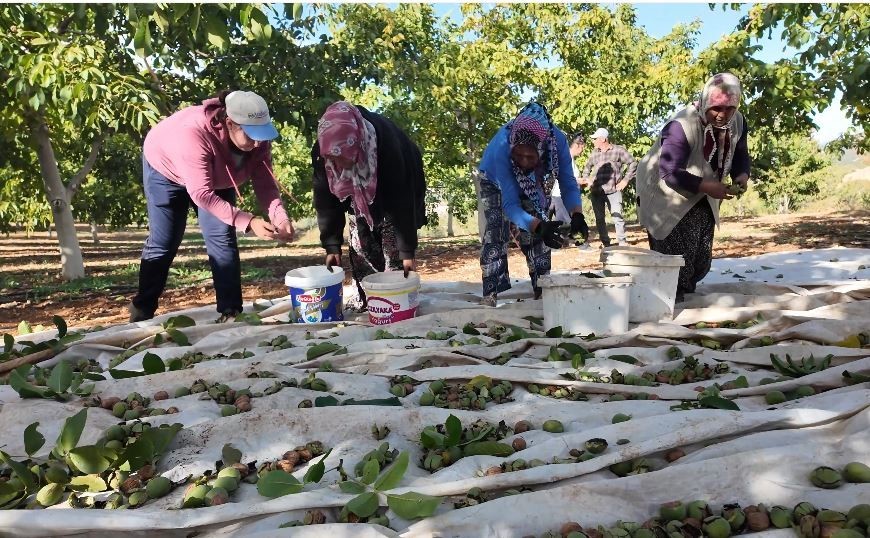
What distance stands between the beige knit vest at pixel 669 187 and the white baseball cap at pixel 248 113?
7.99 ft

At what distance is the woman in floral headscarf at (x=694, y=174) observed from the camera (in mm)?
3686

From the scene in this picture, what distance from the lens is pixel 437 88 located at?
11.6 metres

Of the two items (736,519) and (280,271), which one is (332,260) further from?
(280,271)

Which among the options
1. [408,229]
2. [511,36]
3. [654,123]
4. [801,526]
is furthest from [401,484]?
[654,123]

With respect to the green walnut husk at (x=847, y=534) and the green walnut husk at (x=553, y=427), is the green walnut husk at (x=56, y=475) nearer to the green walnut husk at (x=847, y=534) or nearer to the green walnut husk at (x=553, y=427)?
the green walnut husk at (x=553, y=427)

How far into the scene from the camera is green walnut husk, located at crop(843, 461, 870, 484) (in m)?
1.55

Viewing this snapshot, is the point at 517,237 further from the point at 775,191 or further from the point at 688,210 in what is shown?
the point at 775,191

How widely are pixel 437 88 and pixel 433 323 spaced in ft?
28.6

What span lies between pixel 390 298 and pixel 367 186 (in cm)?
68

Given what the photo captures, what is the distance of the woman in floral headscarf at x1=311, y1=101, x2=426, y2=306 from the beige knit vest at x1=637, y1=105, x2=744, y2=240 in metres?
1.51

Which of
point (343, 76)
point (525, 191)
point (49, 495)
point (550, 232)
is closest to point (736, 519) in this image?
point (49, 495)

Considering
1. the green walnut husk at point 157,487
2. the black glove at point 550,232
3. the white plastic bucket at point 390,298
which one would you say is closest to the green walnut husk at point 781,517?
the green walnut husk at point 157,487

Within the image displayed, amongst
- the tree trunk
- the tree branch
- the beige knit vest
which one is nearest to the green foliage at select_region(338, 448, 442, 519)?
the beige knit vest

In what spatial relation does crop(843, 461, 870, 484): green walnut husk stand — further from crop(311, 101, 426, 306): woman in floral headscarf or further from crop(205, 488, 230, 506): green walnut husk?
crop(311, 101, 426, 306): woman in floral headscarf
